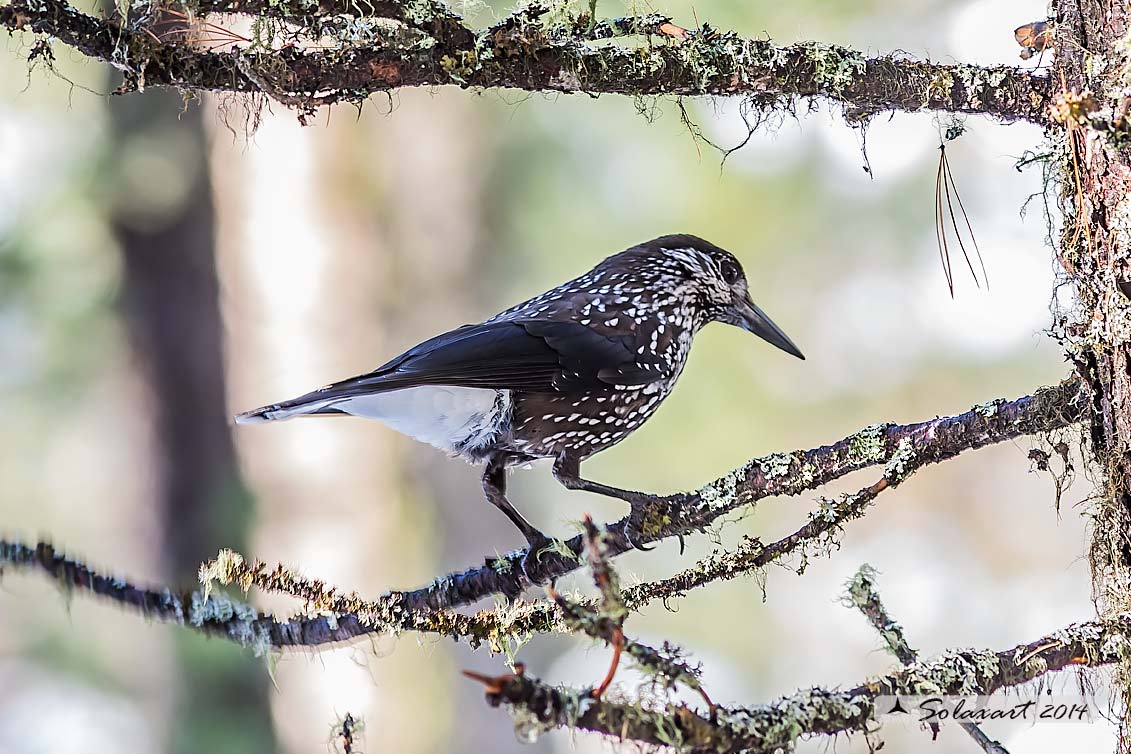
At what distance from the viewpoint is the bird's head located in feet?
11.9

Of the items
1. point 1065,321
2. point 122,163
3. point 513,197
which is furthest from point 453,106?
point 1065,321

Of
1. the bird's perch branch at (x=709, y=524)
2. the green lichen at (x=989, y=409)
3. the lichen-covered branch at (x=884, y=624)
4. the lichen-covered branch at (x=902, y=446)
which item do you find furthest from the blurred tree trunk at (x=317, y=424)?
the green lichen at (x=989, y=409)

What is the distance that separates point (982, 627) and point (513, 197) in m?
5.08

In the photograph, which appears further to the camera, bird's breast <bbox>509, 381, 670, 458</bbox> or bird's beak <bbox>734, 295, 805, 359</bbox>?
bird's beak <bbox>734, 295, 805, 359</bbox>

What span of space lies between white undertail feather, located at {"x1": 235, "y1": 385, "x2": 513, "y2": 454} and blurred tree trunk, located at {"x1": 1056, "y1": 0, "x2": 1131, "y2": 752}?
Answer: 170 cm

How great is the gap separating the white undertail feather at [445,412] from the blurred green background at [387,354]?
5.77 feet

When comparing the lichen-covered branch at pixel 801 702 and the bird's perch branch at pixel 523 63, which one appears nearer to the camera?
the lichen-covered branch at pixel 801 702

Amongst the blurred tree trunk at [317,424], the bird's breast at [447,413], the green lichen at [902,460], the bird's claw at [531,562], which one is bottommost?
the green lichen at [902,460]

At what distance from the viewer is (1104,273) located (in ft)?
6.24

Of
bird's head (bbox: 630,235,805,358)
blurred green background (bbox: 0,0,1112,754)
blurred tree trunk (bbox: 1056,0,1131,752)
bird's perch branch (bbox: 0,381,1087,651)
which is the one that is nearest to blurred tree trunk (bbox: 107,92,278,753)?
blurred green background (bbox: 0,0,1112,754)

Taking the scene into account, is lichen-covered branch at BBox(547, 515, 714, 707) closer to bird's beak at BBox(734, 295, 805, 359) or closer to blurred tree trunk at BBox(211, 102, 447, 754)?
bird's beak at BBox(734, 295, 805, 359)

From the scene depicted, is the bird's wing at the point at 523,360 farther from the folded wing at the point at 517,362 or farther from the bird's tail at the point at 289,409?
the bird's tail at the point at 289,409

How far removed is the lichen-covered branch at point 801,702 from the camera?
4.18 feet

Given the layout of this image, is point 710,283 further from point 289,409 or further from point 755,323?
point 289,409
